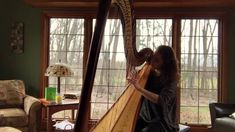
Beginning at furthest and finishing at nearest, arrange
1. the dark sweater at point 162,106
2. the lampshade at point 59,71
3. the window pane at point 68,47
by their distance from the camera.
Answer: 1. the window pane at point 68,47
2. the lampshade at point 59,71
3. the dark sweater at point 162,106

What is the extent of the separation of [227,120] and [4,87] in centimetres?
329

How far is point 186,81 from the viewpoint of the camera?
16.9ft

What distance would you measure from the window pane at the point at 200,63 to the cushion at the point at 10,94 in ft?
8.75

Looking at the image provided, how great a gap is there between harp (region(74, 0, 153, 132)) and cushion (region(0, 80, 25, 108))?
277 cm

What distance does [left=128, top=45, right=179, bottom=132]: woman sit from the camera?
8.13 feet

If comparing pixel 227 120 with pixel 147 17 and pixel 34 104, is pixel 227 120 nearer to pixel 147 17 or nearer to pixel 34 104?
pixel 147 17

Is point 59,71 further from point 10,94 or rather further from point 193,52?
point 193,52

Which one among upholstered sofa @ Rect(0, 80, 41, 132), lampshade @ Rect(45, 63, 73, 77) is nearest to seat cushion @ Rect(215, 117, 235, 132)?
lampshade @ Rect(45, 63, 73, 77)

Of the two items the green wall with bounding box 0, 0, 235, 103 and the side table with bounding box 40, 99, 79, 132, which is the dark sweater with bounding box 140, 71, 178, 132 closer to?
the side table with bounding box 40, 99, 79, 132

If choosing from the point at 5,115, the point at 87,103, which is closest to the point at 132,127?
the point at 87,103

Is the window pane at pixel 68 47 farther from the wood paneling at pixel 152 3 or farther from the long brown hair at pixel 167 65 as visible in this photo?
the long brown hair at pixel 167 65

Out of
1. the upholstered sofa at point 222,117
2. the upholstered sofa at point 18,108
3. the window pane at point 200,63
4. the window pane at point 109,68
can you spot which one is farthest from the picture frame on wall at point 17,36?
the upholstered sofa at point 222,117

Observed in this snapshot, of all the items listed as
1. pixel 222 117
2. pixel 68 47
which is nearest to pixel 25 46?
pixel 68 47

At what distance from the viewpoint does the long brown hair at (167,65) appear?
99.6 inches
